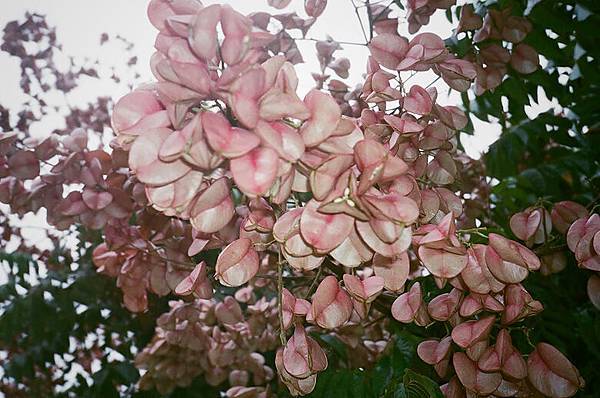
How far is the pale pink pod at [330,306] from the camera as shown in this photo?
0.56 meters

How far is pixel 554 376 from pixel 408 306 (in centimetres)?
22

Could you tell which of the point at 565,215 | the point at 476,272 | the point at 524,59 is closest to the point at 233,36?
the point at 476,272

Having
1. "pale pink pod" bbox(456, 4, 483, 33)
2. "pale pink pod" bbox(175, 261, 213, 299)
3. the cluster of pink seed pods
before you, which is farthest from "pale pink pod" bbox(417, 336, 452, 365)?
"pale pink pod" bbox(456, 4, 483, 33)

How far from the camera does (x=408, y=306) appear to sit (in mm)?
656

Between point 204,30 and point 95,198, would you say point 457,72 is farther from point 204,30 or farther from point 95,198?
point 95,198

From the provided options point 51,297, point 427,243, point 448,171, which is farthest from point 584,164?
point 51,297

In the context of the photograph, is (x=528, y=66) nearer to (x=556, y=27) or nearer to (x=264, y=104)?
(x=556, y=27)

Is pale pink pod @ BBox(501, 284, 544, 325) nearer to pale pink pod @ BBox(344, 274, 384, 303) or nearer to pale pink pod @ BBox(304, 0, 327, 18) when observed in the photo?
pale pink pod @ BBox(344, 274, 384, 303)

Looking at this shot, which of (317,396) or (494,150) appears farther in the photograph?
(494,150)

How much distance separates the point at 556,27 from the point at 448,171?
0.66 m

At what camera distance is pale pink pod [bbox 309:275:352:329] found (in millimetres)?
563

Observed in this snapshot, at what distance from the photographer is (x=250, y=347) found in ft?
4.53

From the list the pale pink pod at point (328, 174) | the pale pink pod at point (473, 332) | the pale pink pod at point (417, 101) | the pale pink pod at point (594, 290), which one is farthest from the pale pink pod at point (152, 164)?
the pale pink pod at point (594, 290)

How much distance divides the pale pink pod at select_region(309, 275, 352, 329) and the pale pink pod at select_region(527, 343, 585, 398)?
11.9 inches
